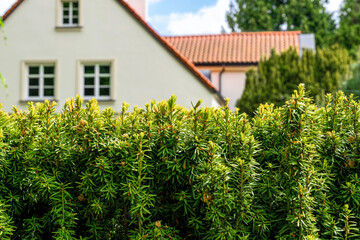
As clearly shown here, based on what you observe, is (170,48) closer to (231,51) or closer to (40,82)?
(40,82)

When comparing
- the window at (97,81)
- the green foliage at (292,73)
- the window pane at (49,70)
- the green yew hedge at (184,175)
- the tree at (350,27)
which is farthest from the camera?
the tree at (350,27)

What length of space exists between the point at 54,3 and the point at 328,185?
724 inches

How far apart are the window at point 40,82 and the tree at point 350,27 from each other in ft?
81.9

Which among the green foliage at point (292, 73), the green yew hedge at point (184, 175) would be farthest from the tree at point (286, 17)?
the green yew hedge at point (184, 175)

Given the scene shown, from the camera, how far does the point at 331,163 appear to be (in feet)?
11.4

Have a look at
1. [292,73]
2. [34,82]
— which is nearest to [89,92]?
[34,82]

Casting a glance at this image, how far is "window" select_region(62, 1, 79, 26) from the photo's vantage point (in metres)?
20.1

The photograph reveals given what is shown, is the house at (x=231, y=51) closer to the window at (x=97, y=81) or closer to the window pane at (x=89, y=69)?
the window at (x=97, y=81)

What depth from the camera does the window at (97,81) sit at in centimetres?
1969

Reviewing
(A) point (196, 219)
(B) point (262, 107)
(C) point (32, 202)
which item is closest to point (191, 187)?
(A) point (196, 219)

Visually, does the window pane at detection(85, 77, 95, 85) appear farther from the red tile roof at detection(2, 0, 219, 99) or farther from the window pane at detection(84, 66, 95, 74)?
the red tile roof at detection(2, 0, 219, 99)

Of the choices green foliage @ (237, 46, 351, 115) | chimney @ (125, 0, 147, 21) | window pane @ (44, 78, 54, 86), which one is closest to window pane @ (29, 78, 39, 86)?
window pane @ (44, 78, 54, 86)

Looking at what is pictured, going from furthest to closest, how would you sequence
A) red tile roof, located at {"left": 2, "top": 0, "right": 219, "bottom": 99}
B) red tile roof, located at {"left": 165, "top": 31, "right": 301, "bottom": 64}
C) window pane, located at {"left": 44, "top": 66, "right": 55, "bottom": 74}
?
1. red tile roof, located at {"left": 165, "top": 31, "right": 301, "bottom": 64}
2. window pane, located at {"left": 44, "top": 66, "right": 55, "bottom": 74}
3. red tile roof, located at {"left": 2, "top": 0, "right": 219, "bottom": 99}

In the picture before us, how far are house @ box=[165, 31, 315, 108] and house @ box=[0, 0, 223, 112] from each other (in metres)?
6.35
